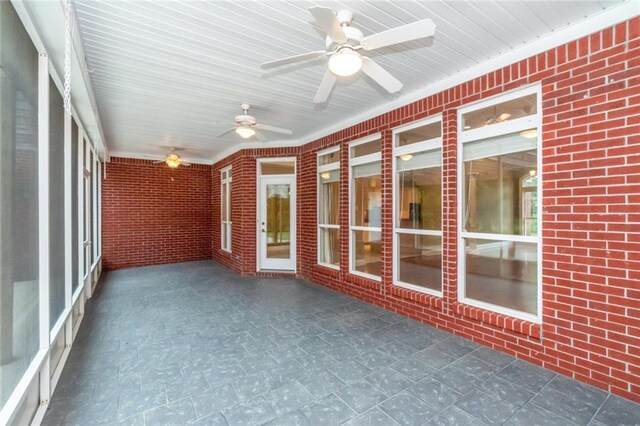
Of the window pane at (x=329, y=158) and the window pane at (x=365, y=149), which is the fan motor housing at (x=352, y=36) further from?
the window pane at (x=329, y=158)

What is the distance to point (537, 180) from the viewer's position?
275cm

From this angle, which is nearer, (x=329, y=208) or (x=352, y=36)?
(x=352, y=36)

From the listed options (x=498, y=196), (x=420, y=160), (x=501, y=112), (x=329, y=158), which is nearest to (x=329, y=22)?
(x=501, y=112)

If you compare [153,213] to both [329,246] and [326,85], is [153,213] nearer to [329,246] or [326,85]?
[329,246]

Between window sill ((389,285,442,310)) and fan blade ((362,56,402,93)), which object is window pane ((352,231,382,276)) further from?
fan blade ((362,56,402,93))

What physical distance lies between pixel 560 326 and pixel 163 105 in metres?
5.06

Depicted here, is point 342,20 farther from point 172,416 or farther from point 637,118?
point 172,416

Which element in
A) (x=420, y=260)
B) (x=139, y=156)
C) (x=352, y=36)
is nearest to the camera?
(x=352, y=36)

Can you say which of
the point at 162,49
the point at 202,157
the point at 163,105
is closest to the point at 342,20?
the point at 162,49

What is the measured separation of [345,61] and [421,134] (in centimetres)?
202

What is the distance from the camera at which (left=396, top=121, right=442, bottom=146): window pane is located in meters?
3.72

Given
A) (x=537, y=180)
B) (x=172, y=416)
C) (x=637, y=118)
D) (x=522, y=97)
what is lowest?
(x=172, y=416)

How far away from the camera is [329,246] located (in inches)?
220

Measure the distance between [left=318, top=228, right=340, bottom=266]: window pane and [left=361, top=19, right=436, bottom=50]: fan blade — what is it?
3606mm
